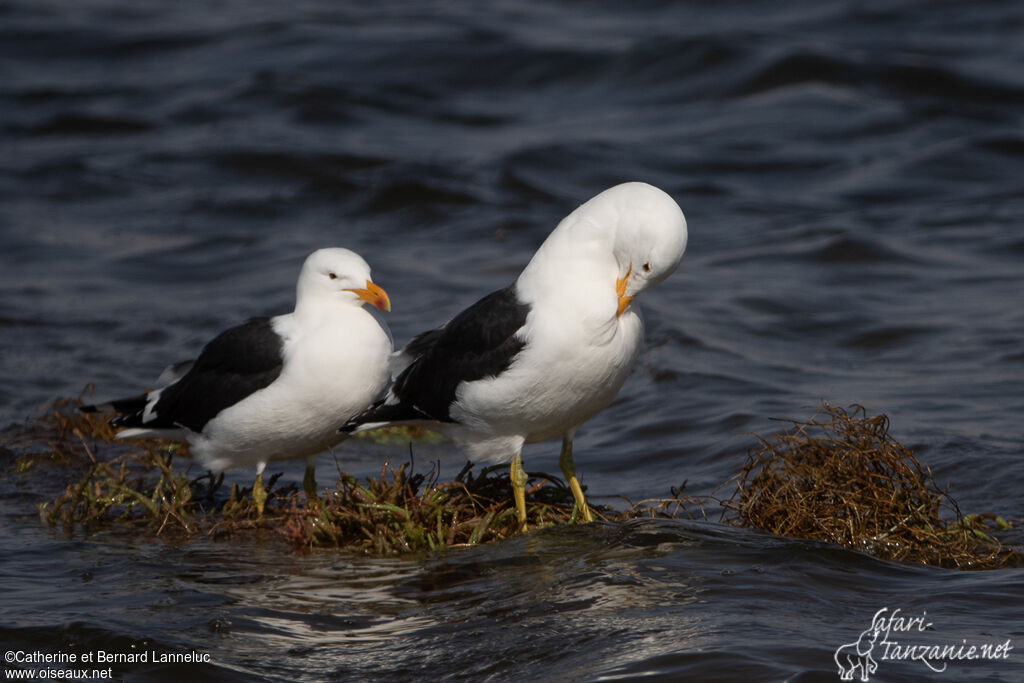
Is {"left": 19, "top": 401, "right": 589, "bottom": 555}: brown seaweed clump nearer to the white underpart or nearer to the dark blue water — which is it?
the dark blue water

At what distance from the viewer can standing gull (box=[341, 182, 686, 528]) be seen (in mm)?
5414

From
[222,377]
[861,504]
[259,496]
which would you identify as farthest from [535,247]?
[861,504]

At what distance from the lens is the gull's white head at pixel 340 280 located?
6.28 metres

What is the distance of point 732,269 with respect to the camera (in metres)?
12.5

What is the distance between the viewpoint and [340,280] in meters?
6.30

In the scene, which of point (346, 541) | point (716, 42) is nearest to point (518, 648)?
point (346, 541)

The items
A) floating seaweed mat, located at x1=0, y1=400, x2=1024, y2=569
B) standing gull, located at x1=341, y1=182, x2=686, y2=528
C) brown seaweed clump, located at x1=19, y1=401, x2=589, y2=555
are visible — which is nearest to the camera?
standing gull, located at x1=341, y1=182, x2=686, y2=528

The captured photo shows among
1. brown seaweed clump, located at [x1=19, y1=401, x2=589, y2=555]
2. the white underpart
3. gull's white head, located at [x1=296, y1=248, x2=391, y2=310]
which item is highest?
gull's white head, located at [x1=296, y1=248, x2=391, y2=310]

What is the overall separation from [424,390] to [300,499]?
Answer: 1102 millimetres

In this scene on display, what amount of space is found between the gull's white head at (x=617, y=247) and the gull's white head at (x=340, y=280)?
95cm

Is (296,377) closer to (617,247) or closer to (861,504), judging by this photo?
(617,247)

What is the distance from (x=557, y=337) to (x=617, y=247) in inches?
18.6

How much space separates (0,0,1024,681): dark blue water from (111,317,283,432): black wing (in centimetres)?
74

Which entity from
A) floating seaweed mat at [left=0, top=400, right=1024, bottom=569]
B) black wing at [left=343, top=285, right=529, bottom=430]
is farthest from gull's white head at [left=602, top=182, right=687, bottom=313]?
floating seaweed mat at [left=0, top=400, right=1024, bottom=569]
